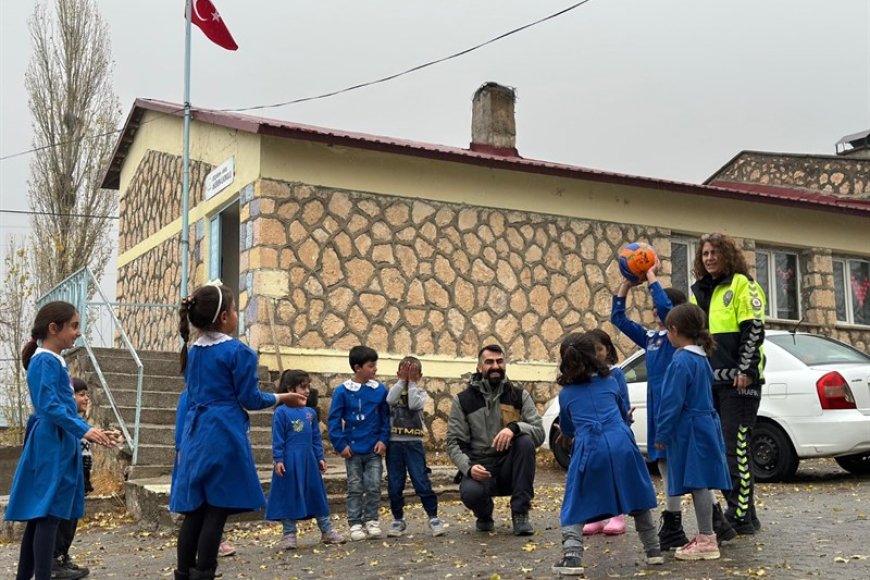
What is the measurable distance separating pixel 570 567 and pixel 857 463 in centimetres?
624

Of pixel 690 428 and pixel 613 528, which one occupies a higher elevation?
pixel 690 428

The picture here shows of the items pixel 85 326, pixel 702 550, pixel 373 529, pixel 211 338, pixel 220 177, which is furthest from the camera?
pixel 220 177

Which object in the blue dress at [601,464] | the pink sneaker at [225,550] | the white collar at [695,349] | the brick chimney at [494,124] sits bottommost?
the pink sneaker at [225,550]

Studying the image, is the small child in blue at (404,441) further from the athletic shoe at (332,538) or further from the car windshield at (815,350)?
the car windshield at (815,350)

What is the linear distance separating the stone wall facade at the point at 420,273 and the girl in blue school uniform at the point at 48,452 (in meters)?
6.99

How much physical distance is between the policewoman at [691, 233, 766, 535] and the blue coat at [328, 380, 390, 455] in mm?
2535

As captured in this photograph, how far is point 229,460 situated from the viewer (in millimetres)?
5457

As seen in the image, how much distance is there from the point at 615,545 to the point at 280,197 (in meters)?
7.57

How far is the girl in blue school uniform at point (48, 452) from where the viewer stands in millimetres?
5691

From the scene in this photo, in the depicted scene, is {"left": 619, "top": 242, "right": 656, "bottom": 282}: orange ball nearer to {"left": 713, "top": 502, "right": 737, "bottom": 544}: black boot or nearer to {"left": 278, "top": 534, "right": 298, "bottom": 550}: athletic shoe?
{"left": 713, "top": 502, "right": 737, "bottom": 544}: black boot

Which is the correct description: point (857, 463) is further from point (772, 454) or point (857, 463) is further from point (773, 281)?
point (773, 281)

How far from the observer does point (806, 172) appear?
2642 cm

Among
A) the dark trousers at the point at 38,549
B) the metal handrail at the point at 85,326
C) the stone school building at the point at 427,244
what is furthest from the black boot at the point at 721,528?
the stone school building at the point at 427,244

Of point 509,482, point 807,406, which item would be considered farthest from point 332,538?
point 807,406
